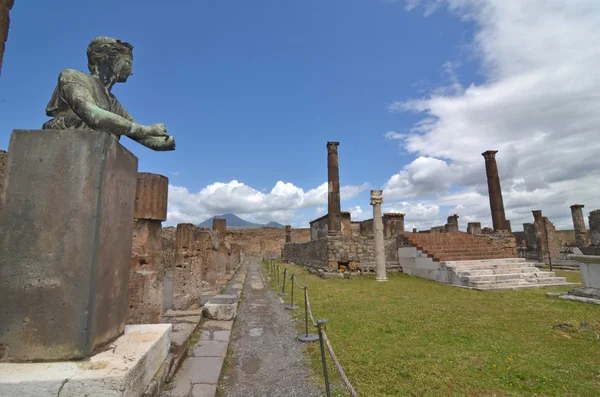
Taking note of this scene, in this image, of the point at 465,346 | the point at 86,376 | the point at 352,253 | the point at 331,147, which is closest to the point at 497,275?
the point at 352,253

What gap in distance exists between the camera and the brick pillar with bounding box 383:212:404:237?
968 inches

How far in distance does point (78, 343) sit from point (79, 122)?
1.46 meters

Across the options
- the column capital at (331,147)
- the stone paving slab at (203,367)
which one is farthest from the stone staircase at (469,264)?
the stone paving slab at (203,367)

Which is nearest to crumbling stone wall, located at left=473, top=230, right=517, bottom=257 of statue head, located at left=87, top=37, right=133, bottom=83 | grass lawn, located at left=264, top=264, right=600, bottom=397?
grass lawn, located at left=264, top=264, right=600, bottom=397

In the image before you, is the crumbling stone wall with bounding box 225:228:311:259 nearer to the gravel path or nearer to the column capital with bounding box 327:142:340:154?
A: the column capital with bounding box 327:142:340:154

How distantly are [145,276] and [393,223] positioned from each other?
23.4 meters

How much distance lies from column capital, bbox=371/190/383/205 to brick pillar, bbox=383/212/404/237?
38.4ft

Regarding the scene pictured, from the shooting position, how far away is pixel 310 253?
18.8m

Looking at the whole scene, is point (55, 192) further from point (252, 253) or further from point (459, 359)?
point (252, 253)

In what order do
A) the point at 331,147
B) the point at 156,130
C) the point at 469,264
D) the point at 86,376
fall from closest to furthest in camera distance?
the point at 86,376 < the point at 156,130 < the point at 469,264 < the point at 331,147

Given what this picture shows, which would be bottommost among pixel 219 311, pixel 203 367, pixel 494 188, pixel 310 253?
pixel 203 367

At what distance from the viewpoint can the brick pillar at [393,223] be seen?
24578mm

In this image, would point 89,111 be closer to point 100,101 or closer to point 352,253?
point 100,101

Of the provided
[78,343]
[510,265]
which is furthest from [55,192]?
[510,265]
